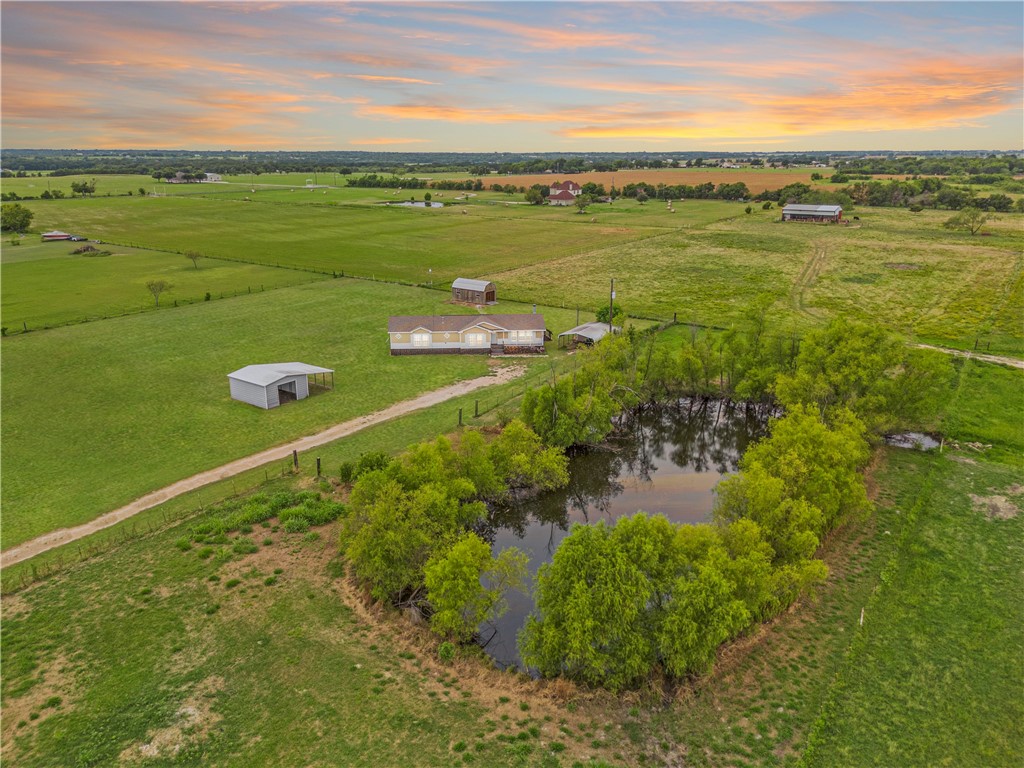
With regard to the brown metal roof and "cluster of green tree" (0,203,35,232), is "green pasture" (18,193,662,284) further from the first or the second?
the brown metal roof

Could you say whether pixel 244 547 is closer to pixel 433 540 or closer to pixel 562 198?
pixel 433 540

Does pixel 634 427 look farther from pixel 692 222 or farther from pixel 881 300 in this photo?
pixel 692 222

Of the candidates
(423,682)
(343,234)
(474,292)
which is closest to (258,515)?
(423,682)

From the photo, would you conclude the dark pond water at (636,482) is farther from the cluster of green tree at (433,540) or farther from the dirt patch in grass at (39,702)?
the dirt patch in grass at (39,702)

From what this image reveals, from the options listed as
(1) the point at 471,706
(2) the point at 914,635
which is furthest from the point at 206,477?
(2) the point at 914,635

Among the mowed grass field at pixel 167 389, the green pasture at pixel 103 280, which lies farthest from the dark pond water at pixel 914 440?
the green pasture at pixel 103 280

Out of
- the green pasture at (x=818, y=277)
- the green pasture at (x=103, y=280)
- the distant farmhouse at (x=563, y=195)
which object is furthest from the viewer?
the distant farmhouse at (x=563, y=195)
